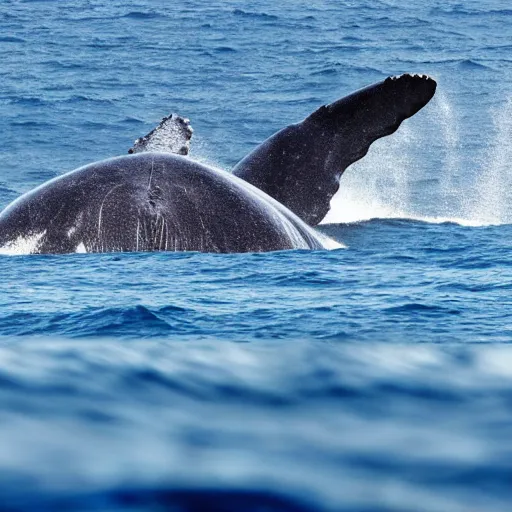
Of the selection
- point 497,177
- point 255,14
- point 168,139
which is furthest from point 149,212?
point 255,14

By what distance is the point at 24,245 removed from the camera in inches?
384

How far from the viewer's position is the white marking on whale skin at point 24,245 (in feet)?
31.9

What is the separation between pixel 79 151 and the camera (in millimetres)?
28781

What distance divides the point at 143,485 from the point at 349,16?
166ft

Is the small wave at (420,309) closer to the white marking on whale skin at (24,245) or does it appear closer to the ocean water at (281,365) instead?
the ocean water at (281,365)

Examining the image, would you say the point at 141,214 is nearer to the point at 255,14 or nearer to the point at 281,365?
the point at 281,365

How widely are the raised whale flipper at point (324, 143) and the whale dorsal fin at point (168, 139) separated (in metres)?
0.71

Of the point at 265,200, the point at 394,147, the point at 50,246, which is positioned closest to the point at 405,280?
the point at 265,200

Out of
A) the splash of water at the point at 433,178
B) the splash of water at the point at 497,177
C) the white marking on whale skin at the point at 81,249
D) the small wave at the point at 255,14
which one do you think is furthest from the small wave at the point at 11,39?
the white marking on whale skin at the point at 81,249

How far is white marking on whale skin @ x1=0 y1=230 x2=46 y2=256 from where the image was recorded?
9711 millimetres

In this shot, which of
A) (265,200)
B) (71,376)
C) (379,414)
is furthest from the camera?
(265,200)

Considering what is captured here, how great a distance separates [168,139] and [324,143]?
5.73 feet

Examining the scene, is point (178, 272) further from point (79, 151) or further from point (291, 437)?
point (79, 151)

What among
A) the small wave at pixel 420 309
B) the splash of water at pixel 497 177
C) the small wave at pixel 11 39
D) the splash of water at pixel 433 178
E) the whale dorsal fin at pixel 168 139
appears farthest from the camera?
the small wave at pixel 11 39
